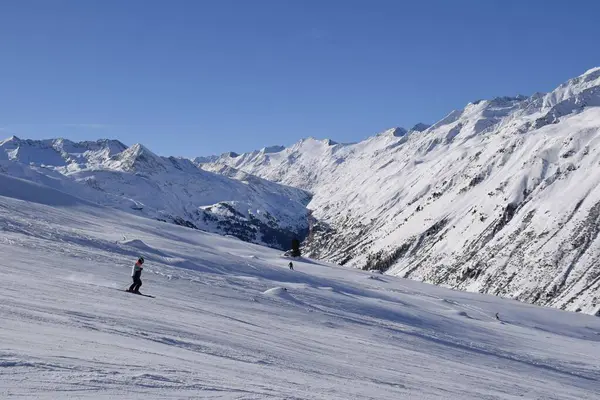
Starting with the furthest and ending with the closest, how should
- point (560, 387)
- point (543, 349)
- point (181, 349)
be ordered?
1. point (543, 349)
2. point (560, 387)
3. point (181, 349)

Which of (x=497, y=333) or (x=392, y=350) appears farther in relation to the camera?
(x=497, y=333)

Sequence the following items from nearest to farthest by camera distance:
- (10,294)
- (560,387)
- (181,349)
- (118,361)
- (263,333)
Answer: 1. (118,361)
2. (181,349)
3. (10,294)
4. (263,333)
5. (560,387)

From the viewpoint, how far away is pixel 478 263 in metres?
187

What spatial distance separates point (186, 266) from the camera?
46562mm

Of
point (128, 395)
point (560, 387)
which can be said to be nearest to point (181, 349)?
point (128, 395)

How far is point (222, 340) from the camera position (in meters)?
19.5

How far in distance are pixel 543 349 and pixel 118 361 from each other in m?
32.4

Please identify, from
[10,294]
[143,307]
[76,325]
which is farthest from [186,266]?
[76,325]

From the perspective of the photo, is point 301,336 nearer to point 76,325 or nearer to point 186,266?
point 76,325

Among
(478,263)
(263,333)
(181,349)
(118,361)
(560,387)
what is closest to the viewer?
(118,361)

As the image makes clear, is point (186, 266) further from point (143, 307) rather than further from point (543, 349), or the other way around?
point (543, 349)

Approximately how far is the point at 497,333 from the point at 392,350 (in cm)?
2040

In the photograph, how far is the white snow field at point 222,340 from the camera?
41.0 feet

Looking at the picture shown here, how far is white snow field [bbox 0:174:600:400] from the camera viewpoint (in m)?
12.5
